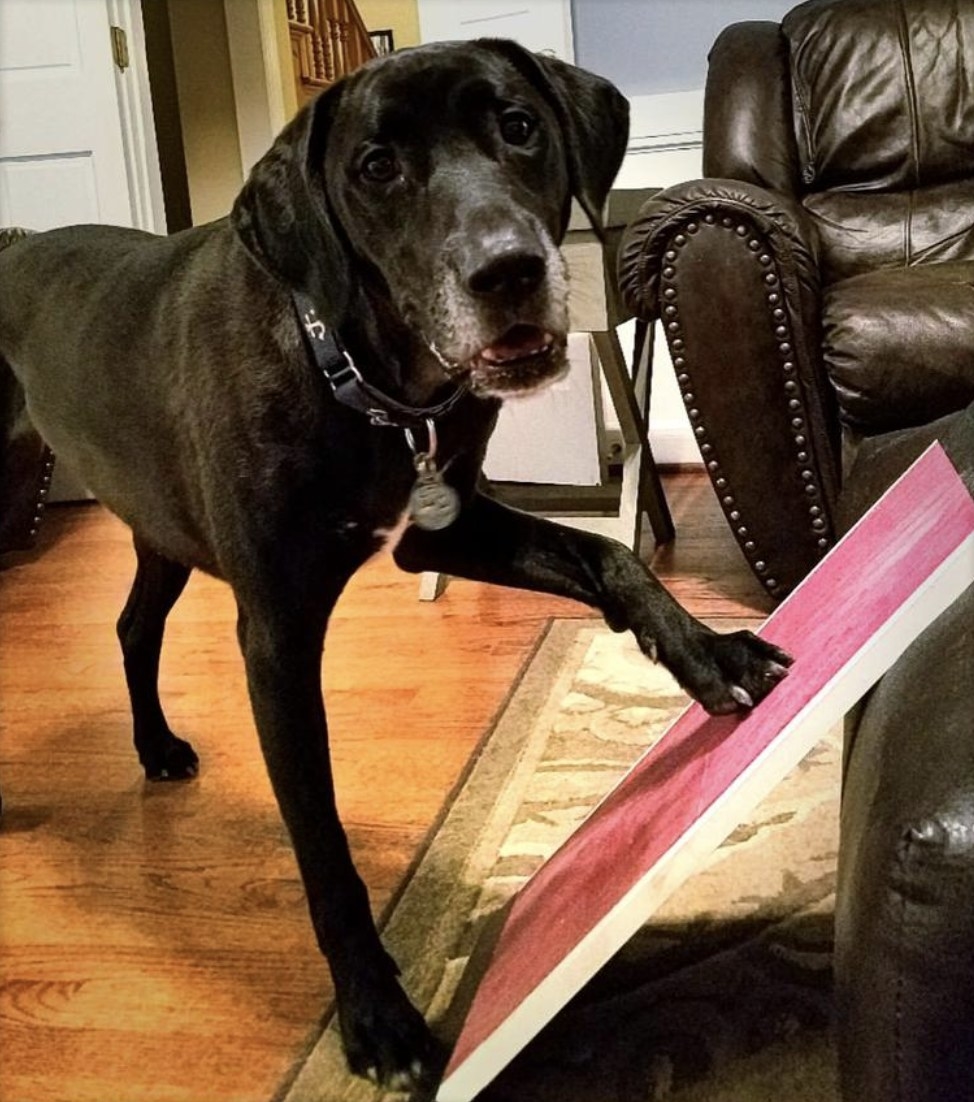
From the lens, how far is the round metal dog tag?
3.84 ft

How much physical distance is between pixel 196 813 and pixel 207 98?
3.58 meters

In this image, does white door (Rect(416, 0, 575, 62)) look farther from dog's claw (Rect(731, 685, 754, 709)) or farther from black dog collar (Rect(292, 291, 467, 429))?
dog's claw (Rect(731, 685, 754, 709))

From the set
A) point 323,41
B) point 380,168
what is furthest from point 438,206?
point 323,41

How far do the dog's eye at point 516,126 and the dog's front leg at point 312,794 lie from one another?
48cm

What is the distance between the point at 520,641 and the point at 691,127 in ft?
5.81

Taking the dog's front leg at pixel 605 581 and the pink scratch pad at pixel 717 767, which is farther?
the dog's front leg at pixel 605 581

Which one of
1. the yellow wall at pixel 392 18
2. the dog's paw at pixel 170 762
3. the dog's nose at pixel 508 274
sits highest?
the yellow wall at pixel 392 18

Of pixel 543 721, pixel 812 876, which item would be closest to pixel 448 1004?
pixel 812 876

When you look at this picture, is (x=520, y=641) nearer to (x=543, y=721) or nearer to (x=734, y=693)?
(x=543, y=721)

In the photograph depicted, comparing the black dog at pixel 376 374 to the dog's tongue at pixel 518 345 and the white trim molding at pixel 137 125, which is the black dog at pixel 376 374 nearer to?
the dog's tongue at pixel 518 345

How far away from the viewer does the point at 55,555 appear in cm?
300

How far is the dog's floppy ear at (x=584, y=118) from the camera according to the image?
46.3 inches

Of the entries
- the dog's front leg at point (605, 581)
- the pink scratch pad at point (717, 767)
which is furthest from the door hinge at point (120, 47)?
the pink scratch pad at point (717, 767)

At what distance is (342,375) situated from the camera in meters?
1.08
